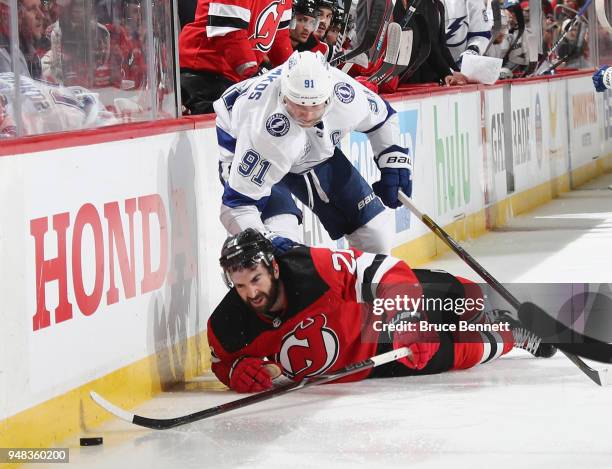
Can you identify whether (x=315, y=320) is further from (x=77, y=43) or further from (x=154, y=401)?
(x=77, y=43)

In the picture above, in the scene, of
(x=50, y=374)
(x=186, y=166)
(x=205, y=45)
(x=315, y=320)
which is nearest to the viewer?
(x=50, y=374)

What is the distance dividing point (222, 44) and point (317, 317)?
1928 mm

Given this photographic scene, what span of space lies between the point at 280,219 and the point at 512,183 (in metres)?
5.29

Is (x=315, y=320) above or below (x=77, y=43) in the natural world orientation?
below

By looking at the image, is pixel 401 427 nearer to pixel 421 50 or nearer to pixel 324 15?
pixel 324 15

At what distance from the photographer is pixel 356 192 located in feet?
18.0

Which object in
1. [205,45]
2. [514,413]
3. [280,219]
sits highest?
[205,45]

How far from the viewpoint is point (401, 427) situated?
162 inches

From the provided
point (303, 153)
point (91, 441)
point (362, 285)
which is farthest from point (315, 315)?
point (91, 441)

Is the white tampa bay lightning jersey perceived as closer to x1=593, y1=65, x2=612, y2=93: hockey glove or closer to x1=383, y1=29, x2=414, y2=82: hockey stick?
x1=383, y1=29, x2=414, y2=82: hockey stick

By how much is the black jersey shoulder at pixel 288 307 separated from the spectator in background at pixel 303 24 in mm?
2697

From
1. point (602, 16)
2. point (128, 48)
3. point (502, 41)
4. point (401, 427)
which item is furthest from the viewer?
point (502, 41)

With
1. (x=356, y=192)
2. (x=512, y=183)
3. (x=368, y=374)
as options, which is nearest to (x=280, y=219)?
(x=356, y=192)

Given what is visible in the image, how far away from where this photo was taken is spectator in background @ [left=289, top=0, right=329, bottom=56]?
717 cm
